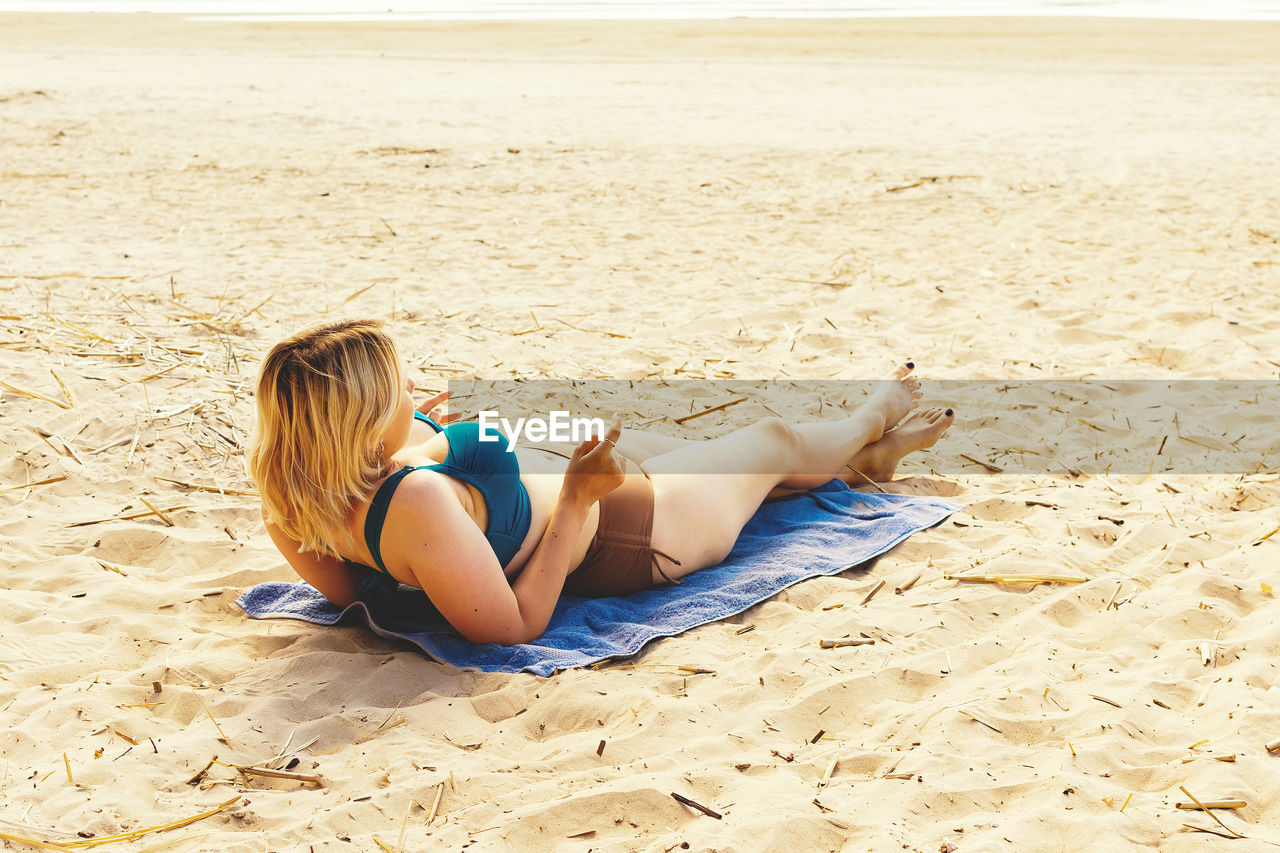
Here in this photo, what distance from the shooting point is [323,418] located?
281cm

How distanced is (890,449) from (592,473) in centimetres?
189

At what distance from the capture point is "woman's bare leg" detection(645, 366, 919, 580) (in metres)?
3.74

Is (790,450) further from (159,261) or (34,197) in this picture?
(34,197)

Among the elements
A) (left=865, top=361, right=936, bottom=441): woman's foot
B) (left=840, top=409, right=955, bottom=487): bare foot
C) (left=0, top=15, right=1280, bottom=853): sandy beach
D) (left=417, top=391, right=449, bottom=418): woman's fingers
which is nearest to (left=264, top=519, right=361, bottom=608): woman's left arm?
(left=0, top=15, right=1280, bottom=853): sandy beach

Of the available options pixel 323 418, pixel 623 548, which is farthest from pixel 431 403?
pixel 323 418

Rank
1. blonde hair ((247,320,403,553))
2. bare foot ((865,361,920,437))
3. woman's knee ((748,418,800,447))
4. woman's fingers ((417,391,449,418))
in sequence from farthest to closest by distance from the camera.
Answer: bare foot ((865,361,920,437)) → woman's knee ((748,418,800,447)) → woman's fingers ((417,391,449,418)) → blonde hair ((247,320,403,553))

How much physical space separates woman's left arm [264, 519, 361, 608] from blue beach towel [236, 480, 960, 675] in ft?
0.23

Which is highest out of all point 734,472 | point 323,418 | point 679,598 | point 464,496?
point 323,418

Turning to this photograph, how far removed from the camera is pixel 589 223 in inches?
352

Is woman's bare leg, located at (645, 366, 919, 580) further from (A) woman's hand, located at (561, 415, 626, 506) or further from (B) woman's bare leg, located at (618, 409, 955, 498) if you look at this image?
(A) woman's hand, located at (561, 415, 626, 506)

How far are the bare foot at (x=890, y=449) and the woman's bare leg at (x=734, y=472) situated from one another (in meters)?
0.06

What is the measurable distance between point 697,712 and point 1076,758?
0.99 metres

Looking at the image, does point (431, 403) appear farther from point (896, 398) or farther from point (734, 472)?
point (896, 398)

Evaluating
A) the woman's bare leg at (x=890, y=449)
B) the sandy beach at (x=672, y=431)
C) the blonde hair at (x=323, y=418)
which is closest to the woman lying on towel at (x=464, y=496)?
the blonde hair at (x=323, y=418)
